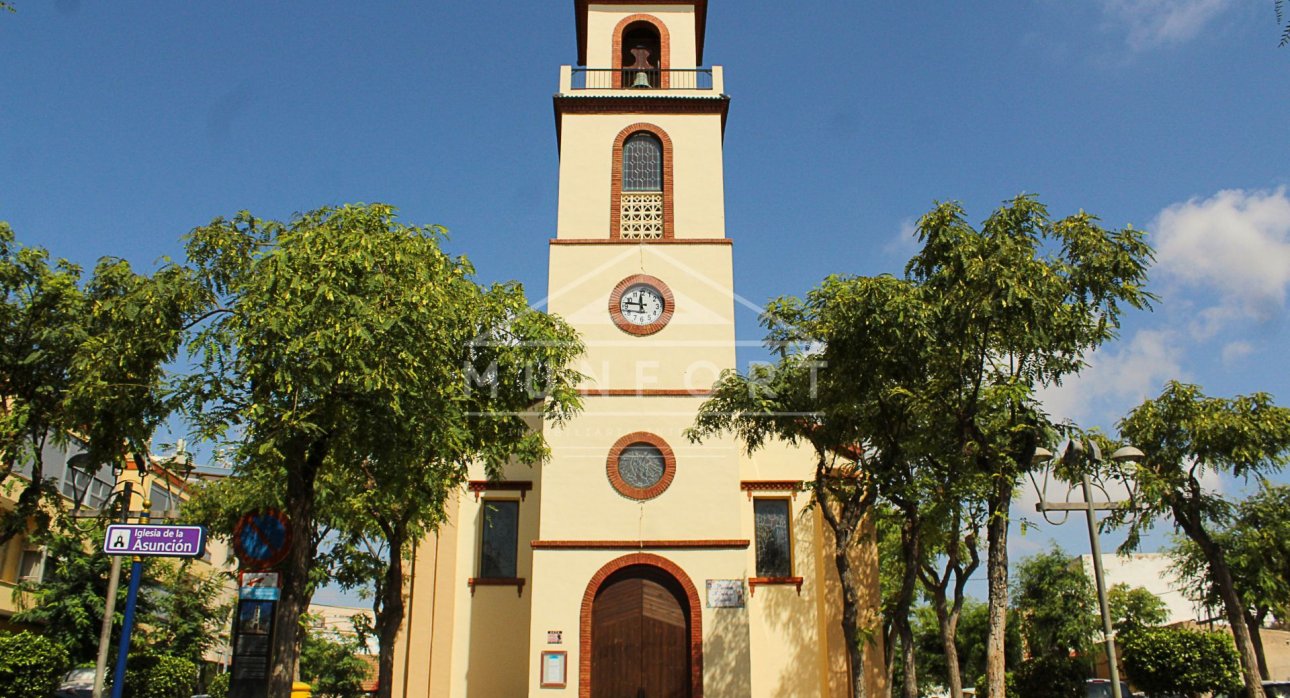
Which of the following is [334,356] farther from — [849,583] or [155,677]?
[155,677]

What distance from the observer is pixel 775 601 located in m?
22.8

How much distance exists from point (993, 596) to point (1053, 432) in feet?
9.52

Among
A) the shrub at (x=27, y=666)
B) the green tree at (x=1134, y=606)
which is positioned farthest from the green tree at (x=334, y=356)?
the green tree at (x=1134, y=606)

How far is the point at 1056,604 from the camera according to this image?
1747 inches

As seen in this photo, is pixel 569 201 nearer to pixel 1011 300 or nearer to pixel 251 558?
pixel 1011 300

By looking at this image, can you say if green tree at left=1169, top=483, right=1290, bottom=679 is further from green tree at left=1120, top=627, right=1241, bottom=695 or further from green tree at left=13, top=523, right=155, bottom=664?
green tree at left=13, top=523, right=155, bottom=664

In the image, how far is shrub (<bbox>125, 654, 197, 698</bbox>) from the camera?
92.0 ft

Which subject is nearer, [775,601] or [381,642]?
[381,642]

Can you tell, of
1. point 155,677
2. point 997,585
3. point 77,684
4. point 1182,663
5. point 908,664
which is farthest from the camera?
point 155,677

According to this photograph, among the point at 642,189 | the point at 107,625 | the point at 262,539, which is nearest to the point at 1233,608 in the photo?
the point at 642,189

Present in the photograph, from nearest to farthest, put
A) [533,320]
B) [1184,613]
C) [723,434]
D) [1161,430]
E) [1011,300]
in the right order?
[1011,300] → [533,320] → [723,434] → [1161,430] → [1184,613]

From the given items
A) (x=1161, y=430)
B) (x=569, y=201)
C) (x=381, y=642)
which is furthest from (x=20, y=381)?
(x=1161, y=430)

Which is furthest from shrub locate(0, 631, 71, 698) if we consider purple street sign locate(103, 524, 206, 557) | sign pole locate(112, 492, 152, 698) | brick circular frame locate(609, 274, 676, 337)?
brick circular frame locate(609, 274, 676, 337)

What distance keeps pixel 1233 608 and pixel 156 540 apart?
23.7m
